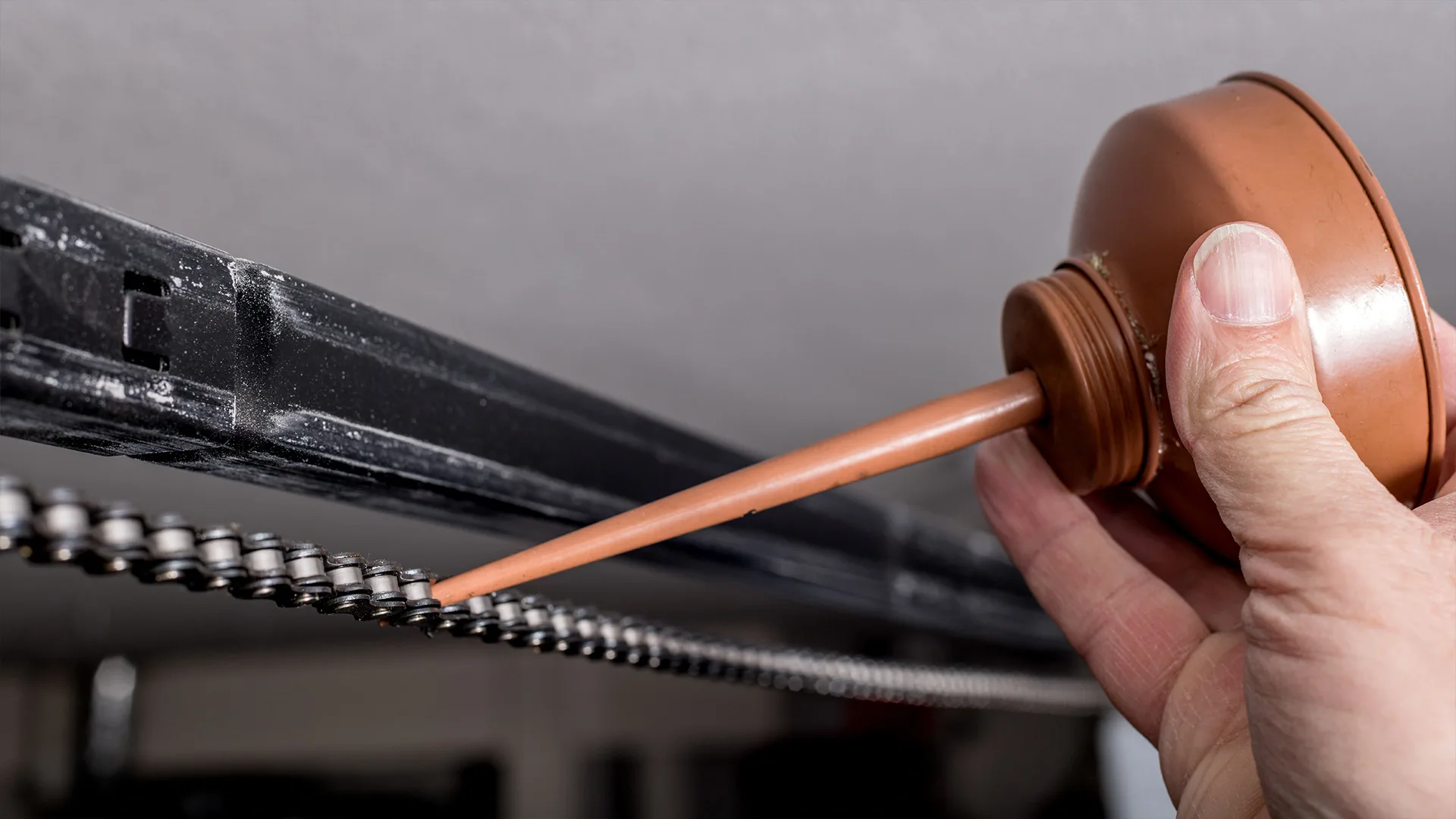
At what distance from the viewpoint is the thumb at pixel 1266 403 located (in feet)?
1.41

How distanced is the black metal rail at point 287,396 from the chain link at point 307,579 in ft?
0.17

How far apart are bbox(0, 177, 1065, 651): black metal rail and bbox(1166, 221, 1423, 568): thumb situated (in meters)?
0.35

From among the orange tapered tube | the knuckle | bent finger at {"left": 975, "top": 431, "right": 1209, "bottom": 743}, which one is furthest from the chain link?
the knuckle

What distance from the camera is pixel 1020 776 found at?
3.23 metres

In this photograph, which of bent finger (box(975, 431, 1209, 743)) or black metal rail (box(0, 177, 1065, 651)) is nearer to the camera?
black metal rail (box(0, 177, 1065, 651))

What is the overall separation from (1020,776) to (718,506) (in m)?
3.09

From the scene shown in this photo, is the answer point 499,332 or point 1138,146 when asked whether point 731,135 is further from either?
point 499,332

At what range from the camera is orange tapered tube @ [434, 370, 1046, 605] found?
0.46 meters

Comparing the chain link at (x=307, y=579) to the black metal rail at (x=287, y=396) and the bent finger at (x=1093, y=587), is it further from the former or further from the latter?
the bent finger at (x=1093, y=587)

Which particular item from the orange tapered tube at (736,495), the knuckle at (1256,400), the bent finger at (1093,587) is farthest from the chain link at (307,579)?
the knuckle at (1256,400)

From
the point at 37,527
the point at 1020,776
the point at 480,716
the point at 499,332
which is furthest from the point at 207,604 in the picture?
the point at 37,527

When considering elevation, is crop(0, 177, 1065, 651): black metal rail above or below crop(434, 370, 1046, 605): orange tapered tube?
above

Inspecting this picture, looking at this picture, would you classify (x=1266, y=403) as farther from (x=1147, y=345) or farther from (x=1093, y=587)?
(x=1093, y=587)

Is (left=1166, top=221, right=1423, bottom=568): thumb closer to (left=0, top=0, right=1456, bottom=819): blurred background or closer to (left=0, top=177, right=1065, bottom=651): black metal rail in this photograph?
(left=0, top=0, right=1456, bottom=819): blurred background
